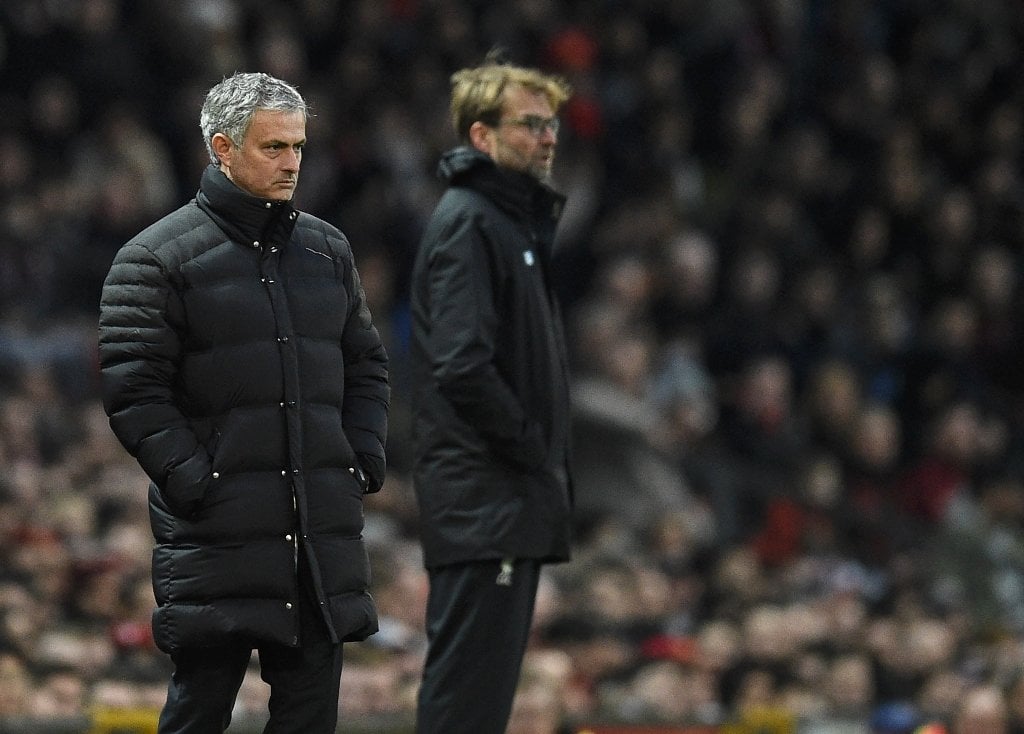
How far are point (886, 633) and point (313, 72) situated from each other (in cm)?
475

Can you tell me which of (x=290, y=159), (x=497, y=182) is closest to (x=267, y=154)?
(x=290, y=159)

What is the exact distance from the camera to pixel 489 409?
500 centimetres

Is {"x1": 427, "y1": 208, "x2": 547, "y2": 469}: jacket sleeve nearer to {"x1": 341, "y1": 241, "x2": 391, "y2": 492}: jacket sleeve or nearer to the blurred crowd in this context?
{"x1": 341, "y1": 241, "x2": 391, "y2": 492}: jacket sleeve

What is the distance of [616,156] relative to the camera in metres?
13.0

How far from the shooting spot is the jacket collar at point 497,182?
5246 millimetres

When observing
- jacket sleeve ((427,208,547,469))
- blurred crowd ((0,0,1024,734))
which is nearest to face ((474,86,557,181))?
jacket sleeve ((427,208,547,469))

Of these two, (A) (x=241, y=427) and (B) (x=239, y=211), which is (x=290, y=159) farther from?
(A) (x=241, y=427)

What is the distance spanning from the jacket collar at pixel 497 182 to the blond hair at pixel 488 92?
0.11m

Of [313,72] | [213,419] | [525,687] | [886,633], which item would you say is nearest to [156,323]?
[213,419]

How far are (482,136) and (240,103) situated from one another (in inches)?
46.1

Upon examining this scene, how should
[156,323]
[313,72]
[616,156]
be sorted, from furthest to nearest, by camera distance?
[616,156]
[313,72]
[156,323]

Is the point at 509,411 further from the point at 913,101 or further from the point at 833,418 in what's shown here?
the point at 913,101

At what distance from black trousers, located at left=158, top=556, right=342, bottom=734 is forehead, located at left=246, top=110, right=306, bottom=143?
38.0 inches

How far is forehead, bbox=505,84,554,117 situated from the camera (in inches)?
209
